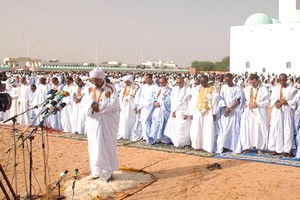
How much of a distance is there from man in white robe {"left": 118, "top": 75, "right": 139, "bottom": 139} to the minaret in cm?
3430

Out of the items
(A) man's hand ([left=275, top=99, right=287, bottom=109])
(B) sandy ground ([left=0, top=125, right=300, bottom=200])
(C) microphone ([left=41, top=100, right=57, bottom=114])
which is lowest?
(B) sandy ground ([left=0, top=125, right=300, bottom=200])

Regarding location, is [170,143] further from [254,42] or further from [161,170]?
[254,42]

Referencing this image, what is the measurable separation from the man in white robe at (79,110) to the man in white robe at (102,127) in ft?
14.8

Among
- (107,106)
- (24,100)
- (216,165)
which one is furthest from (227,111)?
(24,100)

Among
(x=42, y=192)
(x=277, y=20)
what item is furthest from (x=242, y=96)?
(x=277, y=20)

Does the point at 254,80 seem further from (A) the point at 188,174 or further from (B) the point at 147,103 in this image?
(B) the point at 147,103

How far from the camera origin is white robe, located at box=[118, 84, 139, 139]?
398 inches

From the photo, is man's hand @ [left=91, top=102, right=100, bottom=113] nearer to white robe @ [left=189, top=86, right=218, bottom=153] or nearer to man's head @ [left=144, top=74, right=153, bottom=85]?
white robe @ [left=189, top=86, right=218, bottom=153]

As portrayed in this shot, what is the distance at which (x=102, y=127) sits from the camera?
18.8ft

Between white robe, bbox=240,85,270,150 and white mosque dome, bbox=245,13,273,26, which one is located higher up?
white mosque dome, bbox=245,13,273,26

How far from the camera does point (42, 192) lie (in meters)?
5.62

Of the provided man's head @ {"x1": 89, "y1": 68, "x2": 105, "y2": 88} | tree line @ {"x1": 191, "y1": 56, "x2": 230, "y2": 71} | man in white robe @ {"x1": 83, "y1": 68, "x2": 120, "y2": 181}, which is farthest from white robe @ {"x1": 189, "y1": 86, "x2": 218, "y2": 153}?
tree line @ {"x1": 191, "y1": 56, "x2": 230, "y2": 71}

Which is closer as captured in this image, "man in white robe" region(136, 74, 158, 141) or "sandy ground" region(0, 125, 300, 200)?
"sandy ground" region(0, 125, 300, 200)

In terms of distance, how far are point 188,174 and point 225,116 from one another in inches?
86.5
